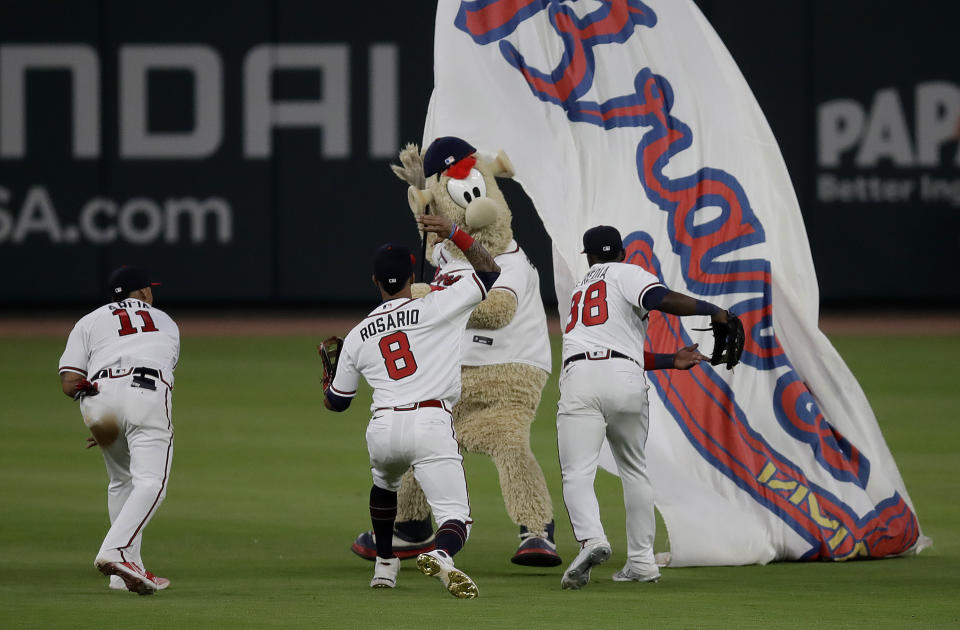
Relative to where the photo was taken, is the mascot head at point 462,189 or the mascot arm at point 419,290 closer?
the mascot arm at point 419,290

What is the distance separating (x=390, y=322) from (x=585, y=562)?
1.46 metres

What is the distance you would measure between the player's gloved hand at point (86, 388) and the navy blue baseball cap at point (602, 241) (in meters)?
2.54

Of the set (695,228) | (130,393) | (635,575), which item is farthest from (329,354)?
(695,228)

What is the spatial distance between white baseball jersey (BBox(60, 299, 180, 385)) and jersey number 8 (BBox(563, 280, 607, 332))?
203 centimetres

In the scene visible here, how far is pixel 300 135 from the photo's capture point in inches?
865

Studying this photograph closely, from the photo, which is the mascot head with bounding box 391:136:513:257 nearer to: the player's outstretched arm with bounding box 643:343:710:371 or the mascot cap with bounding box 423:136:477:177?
the mascot cap with bounding box 423:136:477:177

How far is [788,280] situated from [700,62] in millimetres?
1432

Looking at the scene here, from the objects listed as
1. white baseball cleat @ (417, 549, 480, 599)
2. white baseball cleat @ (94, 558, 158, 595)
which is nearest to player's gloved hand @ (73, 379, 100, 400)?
white baseball cleat @ (94, 558, 158, 595)

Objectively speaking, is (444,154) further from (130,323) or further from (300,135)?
(300,135)

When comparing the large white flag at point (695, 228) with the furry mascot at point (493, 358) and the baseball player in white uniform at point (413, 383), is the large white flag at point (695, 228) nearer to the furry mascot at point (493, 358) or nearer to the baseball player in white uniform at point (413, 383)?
the furry mascot at point (493, 358)

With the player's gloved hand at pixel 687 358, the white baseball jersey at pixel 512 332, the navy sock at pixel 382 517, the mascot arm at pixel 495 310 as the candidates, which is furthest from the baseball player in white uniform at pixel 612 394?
the navy sock at pixel 382 517

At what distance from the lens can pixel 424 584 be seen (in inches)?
314

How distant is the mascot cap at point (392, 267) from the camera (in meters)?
7.66

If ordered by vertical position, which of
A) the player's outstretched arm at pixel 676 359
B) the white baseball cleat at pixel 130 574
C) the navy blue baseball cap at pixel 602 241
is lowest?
the white baseball cleat at pixel 130 574
